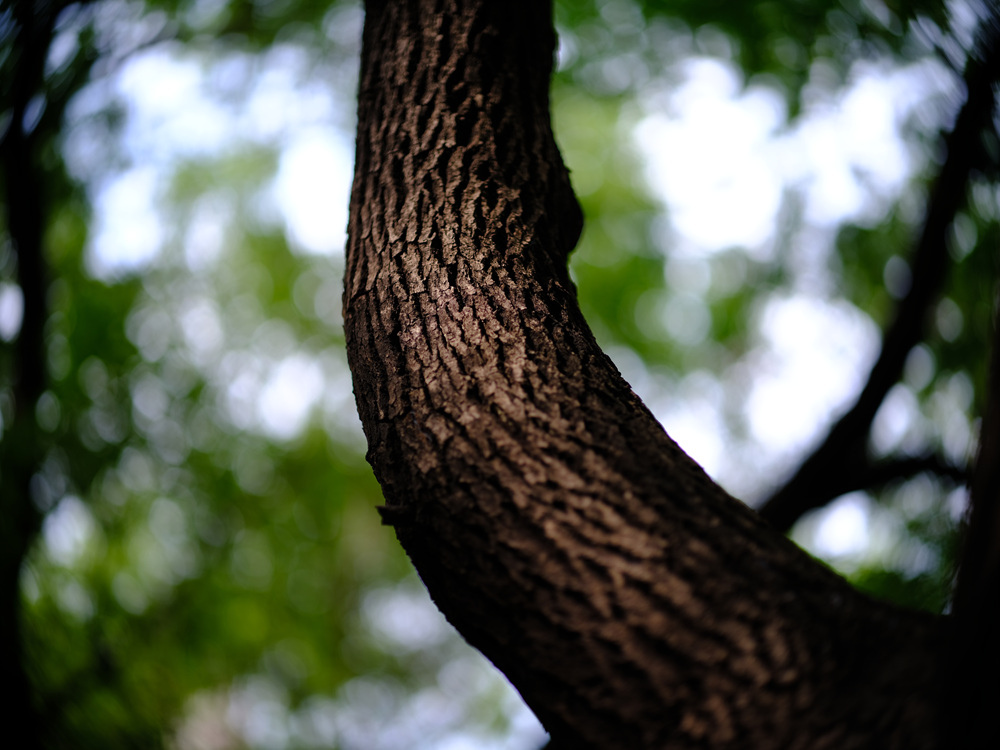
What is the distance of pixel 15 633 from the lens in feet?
9.70

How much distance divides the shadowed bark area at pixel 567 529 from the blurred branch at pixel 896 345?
2528 mm

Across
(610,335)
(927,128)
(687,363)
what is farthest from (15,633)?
(927,128)

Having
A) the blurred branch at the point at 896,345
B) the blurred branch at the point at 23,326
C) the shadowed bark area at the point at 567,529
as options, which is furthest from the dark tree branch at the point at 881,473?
the blurred branch at the point at 23,326

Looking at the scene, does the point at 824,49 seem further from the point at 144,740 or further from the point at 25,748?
the point at 25,748

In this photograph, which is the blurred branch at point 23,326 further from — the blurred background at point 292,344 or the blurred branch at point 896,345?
the blurred branch at point 896,345

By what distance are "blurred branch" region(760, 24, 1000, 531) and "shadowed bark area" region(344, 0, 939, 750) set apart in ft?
8.29

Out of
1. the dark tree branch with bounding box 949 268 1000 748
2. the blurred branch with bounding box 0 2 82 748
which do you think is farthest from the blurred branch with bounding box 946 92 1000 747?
the blurred branch with bounding box 0 2 82 748

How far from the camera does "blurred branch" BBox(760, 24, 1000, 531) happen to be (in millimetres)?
3113

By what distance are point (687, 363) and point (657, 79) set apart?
2.49 m

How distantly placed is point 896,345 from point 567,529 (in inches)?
125

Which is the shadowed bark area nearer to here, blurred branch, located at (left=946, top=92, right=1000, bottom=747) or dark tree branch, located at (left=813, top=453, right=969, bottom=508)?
blurred branch, located at (left=946, top=92, right=1000, bottom=747)

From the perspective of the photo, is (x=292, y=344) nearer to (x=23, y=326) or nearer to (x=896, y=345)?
(x=23, y=326)

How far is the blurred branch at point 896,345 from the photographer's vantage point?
3.11m

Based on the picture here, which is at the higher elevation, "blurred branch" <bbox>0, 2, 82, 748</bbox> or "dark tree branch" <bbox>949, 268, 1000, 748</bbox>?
"blurred branch" <bbox>0, 2, 82, 748</bbox>
